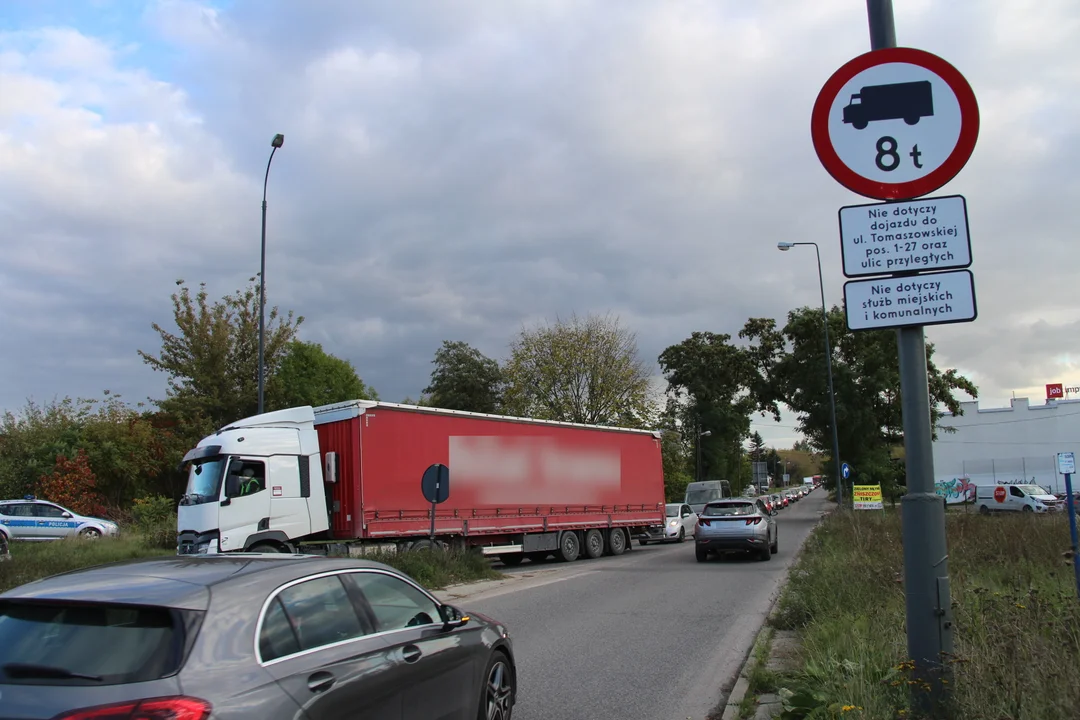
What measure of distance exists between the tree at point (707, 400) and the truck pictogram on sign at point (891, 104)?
184 ft

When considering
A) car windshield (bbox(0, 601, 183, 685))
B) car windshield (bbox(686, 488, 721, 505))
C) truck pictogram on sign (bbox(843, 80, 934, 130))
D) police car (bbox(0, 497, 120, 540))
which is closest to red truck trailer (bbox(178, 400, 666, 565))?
car windshield (bbox(0, 601, 183, 685))

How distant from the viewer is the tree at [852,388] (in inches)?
1699

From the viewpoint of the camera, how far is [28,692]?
307 cm

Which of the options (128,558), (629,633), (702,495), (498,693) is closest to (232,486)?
(128,558)

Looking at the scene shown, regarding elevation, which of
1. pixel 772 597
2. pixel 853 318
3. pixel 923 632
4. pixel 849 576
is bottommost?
pixel 772 597

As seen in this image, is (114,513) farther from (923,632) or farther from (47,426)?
(923,632)

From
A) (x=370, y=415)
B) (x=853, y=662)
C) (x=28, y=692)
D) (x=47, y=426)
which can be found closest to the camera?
(x=28, y=692)

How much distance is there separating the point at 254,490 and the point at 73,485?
69.8 ft

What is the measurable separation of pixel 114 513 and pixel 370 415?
2031cm

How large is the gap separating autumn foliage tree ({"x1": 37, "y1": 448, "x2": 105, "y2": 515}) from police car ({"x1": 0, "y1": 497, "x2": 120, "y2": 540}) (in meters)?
7.13

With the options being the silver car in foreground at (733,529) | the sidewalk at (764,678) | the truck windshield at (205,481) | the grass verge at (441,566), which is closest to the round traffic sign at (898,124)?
the sidewalk at (764,678)

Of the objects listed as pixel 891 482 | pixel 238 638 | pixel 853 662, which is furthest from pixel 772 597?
pixel 891 482

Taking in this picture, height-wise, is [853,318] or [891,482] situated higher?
[853,318]

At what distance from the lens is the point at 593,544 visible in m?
23.3
